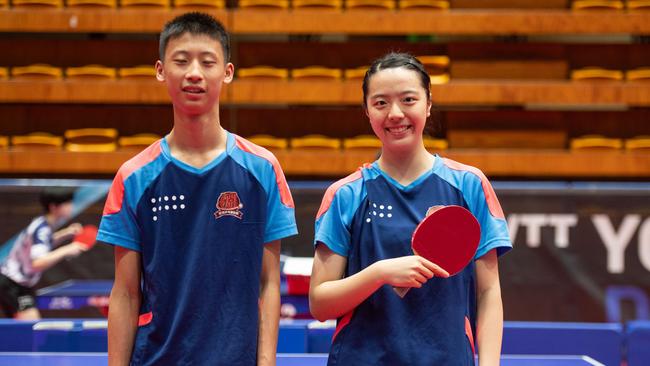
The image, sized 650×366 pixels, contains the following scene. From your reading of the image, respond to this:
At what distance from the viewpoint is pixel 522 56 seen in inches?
389

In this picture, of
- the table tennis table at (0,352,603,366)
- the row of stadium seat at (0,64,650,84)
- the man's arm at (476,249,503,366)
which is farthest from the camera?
the row of stadium seat at (0,64,650,84)

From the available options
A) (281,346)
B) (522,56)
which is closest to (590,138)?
(522,56)

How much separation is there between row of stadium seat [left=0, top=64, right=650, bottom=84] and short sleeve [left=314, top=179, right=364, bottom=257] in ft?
25.9

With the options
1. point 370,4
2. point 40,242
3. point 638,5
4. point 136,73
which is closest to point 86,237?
point 40,242

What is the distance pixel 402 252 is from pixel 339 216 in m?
0.18

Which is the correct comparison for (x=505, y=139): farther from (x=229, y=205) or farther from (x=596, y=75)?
(x=229, y=205)

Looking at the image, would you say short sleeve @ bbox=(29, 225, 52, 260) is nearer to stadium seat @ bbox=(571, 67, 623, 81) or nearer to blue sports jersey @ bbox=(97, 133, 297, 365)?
blue sports jersey @ bbox=(97, 133, 297, 365)

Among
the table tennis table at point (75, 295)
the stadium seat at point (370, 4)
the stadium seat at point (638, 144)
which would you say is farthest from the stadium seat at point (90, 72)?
the stadium seat at point (638, 144)

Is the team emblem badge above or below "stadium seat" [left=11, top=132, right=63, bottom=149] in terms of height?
below

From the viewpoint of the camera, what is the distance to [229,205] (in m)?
1.86

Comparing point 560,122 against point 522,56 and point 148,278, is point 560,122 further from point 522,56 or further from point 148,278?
point 148,278

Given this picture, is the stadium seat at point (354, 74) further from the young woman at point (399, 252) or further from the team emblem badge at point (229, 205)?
the team emblem badge at point (229, 205)

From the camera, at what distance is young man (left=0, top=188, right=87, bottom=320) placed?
20.0ft

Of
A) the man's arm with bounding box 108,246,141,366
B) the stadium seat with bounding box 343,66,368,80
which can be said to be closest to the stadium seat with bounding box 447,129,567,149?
the stadium seat with bounding box 343,66,368,80
